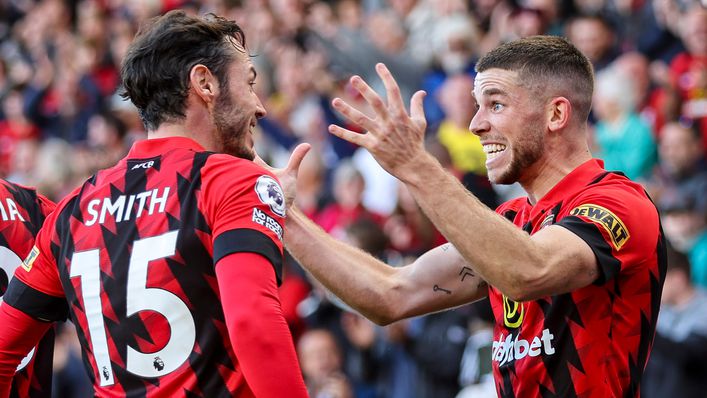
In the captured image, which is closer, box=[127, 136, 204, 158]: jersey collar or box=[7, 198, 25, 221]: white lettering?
box=[127, 136, 204, 158]: jersey collar

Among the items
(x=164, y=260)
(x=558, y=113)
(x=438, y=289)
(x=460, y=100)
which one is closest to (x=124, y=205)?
(x=164, y=260)

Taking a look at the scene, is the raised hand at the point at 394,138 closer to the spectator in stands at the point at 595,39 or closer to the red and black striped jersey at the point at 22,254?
the red and black striped jersey at the point at 22,254

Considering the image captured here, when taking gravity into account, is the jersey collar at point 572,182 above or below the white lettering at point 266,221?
above

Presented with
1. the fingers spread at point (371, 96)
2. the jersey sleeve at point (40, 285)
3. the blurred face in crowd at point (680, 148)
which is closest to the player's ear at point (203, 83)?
the fingers spread at point (371, 96)

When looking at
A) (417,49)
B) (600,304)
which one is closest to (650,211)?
(600,304)

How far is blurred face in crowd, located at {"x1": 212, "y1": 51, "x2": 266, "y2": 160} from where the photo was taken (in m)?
3.99

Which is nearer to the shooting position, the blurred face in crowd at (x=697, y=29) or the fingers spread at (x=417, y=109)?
the fingers spread at (x=417, y=109)

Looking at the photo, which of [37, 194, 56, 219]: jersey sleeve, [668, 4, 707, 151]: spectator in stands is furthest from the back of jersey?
[668, 4, 707, 151]: spectator in stands

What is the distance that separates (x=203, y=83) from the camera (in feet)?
12.9

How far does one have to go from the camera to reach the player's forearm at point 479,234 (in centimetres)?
388

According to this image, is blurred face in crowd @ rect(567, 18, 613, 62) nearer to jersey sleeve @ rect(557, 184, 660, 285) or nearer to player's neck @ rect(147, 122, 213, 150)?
jersey sleeve @ rect(557, 184, 660, 285)

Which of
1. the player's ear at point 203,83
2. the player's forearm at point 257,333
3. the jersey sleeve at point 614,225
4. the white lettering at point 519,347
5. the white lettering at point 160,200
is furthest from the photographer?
the white lettering at point 519,347

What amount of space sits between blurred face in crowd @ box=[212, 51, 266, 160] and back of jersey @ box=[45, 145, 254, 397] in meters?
0.22

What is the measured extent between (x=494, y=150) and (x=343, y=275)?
853 millimetres
